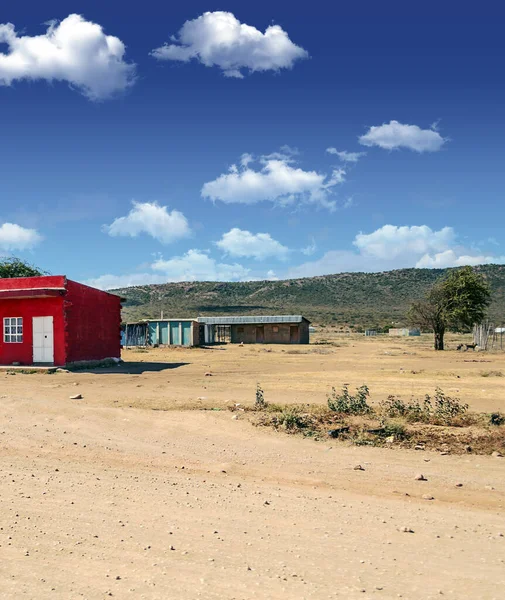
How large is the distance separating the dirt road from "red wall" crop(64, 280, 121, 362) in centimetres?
1458

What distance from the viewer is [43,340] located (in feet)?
81.4

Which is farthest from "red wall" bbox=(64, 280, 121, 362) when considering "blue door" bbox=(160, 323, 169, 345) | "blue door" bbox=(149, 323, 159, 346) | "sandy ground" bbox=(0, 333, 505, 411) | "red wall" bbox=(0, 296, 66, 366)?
"blue door" bbox=(149, 323, 159, 346)

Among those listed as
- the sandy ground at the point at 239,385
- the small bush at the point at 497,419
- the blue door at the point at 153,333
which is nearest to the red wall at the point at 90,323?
the sandy ground at the point at 239,385

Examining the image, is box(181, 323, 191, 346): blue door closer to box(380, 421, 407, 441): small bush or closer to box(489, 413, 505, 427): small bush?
box(489, 413, 505, 427): small bush

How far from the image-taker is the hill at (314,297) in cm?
11044

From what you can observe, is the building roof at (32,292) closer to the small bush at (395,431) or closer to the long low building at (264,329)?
the small bush at (395,431)

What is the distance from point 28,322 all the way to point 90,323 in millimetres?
2908

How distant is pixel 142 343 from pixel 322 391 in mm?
37109

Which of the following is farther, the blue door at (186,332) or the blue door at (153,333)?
the blue door at (153,333)

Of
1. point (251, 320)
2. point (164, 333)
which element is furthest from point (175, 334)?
point (251, 320)

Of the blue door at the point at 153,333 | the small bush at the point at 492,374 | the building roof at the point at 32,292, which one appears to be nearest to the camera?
the small bush at the point at 492,374

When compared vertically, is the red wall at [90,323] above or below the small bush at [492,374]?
above

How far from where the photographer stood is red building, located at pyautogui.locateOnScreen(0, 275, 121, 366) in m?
24.4

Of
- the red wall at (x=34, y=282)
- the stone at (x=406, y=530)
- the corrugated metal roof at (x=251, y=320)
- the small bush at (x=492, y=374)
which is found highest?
the red wall at (x=34, y=282)
